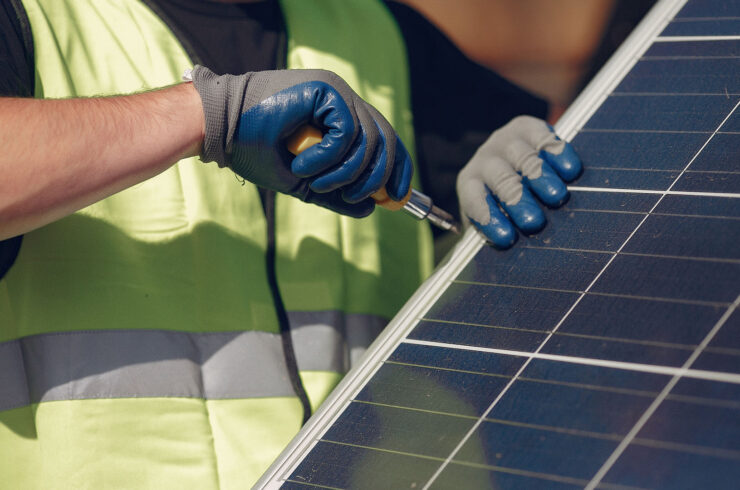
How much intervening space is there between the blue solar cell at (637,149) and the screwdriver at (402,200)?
13.3 inches

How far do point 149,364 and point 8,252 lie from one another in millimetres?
348

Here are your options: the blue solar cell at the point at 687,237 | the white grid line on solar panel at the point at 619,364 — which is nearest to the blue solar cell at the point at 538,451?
the white grid line on solar panel at the point at 619,364

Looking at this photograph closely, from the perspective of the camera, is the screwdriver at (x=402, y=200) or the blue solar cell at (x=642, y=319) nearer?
the blue solar cell at (x=642, y=319)

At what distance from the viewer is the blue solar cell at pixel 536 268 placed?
50.7 inches

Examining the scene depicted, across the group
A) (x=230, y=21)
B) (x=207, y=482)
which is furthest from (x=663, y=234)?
(x=230, y=21)

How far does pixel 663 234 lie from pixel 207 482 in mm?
1020

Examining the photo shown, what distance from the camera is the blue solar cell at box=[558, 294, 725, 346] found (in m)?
1.09

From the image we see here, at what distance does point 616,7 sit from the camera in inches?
155

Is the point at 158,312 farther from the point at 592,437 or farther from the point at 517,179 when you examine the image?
the point at 592,437

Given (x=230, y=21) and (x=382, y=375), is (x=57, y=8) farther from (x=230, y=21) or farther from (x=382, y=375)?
(x=382, y=375)

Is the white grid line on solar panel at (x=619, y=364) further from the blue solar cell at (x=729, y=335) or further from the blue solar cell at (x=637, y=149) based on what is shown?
the blue solar cell at (x=637, y=149)

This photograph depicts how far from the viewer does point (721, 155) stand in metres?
1.34

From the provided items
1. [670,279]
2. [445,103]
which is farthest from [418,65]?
[670,279]

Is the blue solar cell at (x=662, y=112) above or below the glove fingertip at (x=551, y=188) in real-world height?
above
